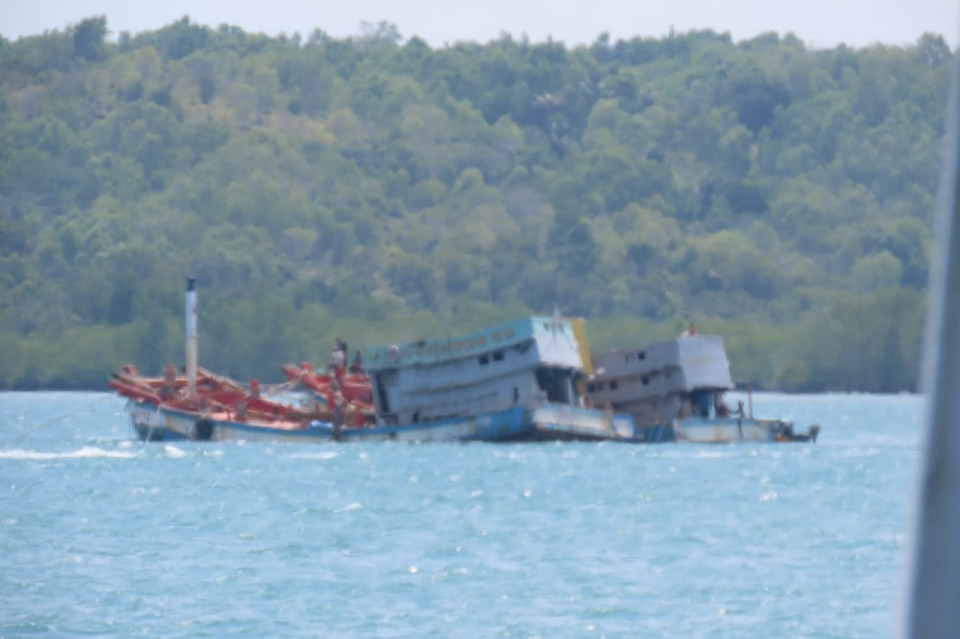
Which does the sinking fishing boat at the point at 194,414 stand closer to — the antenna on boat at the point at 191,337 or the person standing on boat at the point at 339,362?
the antenna on boat at the point at 191,337

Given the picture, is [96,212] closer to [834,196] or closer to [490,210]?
[490,210]

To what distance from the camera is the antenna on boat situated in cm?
5947

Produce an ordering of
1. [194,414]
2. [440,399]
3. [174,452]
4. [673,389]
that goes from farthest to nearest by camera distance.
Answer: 1. [673,389]
2. [194,414]
3. [440,399]
4. [174,452]

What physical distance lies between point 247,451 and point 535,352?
32.3ft

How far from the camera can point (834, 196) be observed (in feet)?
651

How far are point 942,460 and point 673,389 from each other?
59777mm

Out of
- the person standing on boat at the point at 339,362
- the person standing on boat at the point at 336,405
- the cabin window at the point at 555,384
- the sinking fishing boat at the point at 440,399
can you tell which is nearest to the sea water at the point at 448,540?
the sinking fishing boat at the point at 440,399

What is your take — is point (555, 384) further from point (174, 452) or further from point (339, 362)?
point (174, 452)

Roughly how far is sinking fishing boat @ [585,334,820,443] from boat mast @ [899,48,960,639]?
59125 millimetres

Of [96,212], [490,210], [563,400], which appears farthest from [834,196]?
[563,400]

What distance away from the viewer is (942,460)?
1528 millimetres

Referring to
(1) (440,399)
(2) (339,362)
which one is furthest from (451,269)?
(1) (440,399)

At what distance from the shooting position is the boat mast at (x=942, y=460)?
4.95ft

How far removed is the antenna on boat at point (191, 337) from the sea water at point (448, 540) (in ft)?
7.04
